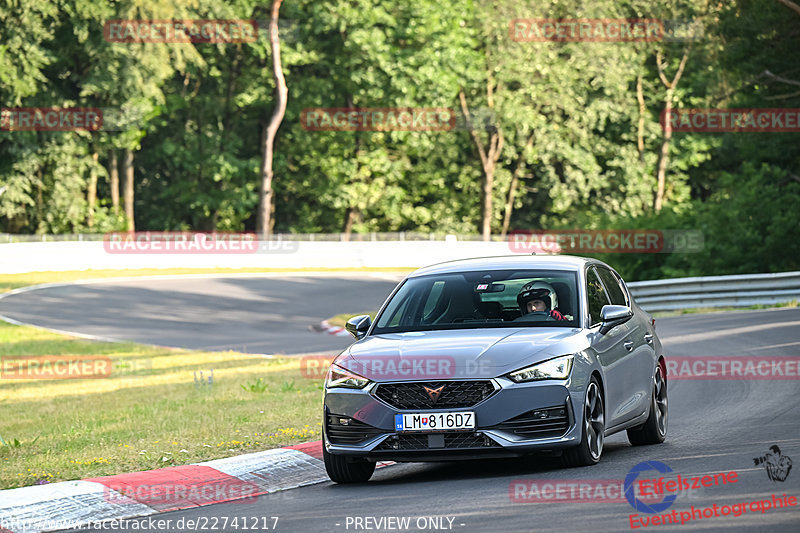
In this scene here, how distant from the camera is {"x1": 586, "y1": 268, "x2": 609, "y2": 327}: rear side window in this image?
9.45 meters

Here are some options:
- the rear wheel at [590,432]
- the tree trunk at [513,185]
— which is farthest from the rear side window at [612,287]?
the tree trunk at [513,185]

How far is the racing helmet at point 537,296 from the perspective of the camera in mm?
9375

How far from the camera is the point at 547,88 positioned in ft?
221

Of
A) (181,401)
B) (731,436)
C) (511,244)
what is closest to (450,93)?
(511,244)

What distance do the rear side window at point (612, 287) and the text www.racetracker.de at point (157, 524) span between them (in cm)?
407

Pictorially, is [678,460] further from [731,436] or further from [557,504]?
[557,504]

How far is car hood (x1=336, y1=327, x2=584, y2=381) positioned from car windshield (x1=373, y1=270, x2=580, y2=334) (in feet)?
1.09

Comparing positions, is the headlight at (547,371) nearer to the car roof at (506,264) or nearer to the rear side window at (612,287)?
the car roof at (506,264)

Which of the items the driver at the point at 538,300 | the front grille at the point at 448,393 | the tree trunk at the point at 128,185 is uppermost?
the tree trunk at the point at 128,185

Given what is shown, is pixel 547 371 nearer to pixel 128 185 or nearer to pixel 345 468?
pixel 345 468

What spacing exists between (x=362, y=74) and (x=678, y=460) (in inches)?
2164
